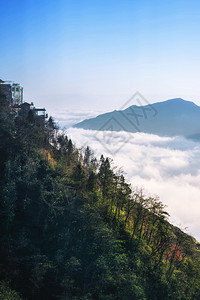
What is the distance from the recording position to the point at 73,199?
40219 mm

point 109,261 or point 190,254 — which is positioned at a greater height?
point 109,261

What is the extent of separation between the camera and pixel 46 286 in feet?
88.4

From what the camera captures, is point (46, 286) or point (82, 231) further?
point (82, 231)

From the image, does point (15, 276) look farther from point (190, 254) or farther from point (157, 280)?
point (190, 254)

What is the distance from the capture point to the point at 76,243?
33.7m

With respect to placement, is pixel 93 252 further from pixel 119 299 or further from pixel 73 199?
pixel 73 199

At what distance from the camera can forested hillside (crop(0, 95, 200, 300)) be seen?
25.5 metres

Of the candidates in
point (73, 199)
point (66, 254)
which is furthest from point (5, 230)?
point (73, 199)

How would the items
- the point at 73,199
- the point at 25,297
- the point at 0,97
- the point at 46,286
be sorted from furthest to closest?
the point at 0,97 < the point at 73,199 < the point at 46,286 < the point at 25,297

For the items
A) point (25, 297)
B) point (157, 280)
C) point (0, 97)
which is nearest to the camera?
point (25, 297)

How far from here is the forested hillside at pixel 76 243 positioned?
83.8 feet

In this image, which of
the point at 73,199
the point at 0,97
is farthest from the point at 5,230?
the point at 0,97

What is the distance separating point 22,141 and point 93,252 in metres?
31.4

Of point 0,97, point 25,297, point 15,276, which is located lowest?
point 25,297
